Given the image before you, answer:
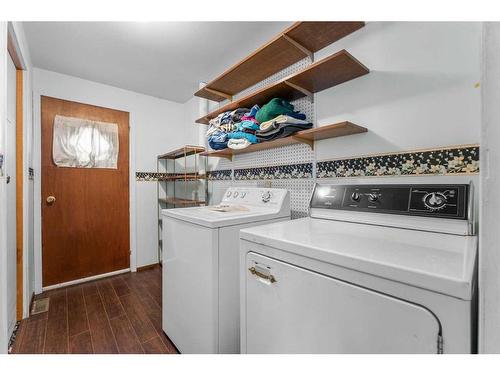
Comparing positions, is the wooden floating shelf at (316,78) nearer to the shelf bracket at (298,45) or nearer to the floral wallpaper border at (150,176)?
the shelf bracket at (298,45)

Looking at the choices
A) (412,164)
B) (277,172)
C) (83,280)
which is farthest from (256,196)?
(83,280)

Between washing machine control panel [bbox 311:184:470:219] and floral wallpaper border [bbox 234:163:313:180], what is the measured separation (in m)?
0.31

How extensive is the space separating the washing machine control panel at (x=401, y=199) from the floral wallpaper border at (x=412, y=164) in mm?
146

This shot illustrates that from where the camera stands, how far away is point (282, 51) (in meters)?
1.56

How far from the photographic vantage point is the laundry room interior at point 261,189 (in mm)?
595

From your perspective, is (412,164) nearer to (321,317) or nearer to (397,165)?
(397,165)

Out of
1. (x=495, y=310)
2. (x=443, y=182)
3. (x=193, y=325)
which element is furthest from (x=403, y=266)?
(x=193, y=325)

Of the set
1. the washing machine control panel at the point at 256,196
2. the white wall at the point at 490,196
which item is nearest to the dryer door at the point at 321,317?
the white wall at the point at 490,196

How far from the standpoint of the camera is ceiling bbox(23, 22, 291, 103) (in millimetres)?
1779

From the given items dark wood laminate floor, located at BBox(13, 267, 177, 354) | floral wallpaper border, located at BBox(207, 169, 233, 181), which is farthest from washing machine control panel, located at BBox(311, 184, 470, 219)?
dark wood laminate floor, located at BBox(13, 267, 177, 354)

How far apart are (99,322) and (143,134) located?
2.22 metres
